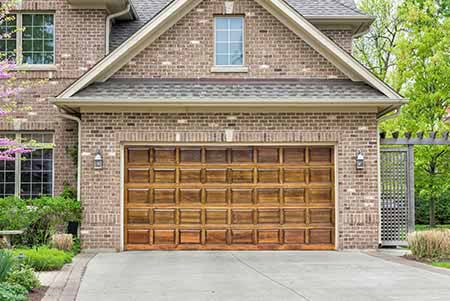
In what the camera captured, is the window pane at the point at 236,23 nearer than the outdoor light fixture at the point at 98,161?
No

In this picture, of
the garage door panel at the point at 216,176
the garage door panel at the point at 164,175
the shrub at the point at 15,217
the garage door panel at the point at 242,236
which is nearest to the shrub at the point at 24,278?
the shrub at the point at 15,217

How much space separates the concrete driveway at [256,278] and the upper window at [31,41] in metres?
5.67

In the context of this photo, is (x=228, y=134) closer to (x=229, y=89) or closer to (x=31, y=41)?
(x=229, y=89)

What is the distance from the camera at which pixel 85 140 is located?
15688 millimetres

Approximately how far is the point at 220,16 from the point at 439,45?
9.43m

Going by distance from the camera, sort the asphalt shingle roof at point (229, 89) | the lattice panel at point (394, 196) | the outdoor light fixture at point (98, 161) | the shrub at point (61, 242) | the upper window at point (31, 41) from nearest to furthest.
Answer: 1. the shrub at point (61, 242)
2. the asphalt shingle roof at point (229, 89)
3. the outdoor light fixture at point (98, 161)
4. the lattice panel at point (394, 196)
5. the upper window at point (31, 41)

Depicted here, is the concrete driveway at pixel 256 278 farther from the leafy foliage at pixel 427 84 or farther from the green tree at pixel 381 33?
the green tree at pixel 381 33

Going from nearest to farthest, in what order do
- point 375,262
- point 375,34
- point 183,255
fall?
point 375,262
point 183,255
point 375,34

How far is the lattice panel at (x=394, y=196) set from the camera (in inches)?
643

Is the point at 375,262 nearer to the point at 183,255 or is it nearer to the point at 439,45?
the point at 183,255

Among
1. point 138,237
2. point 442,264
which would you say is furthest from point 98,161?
point 442,264

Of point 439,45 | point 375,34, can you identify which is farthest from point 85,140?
point 375,34

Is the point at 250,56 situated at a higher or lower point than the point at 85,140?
higher

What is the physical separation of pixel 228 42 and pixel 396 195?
5.46 m
